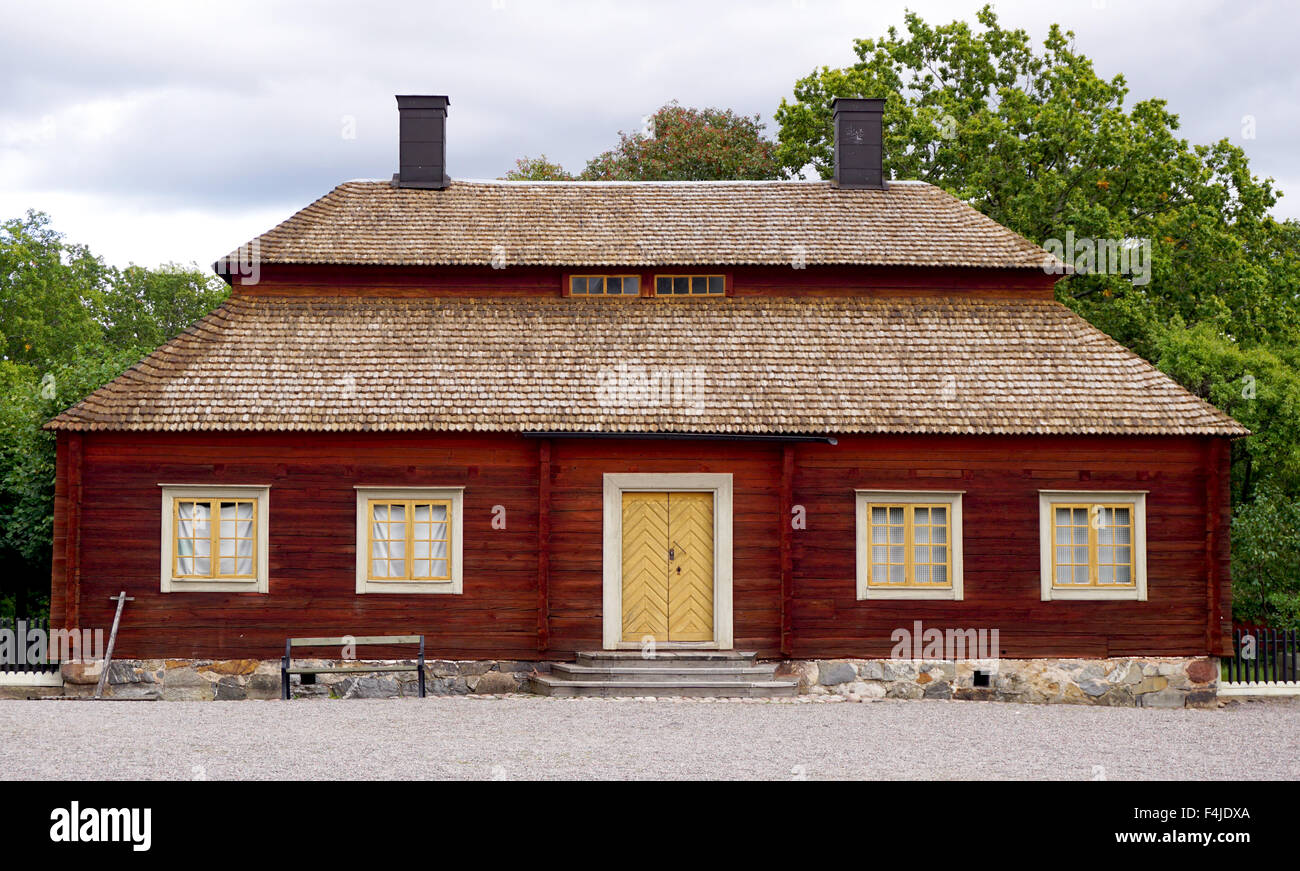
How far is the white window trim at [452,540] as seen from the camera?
A: 16750 mm

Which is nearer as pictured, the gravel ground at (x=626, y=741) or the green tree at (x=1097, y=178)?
the gravel ground at (x=626, y=741)

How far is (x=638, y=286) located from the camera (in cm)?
1892

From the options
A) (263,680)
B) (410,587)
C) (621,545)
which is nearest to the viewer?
(263,680)

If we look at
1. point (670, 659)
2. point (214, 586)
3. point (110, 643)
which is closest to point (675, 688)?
point (670, 659)

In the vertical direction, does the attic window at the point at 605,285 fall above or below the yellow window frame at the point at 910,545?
above

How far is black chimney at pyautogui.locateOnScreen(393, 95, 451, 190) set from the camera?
2133 centimetres

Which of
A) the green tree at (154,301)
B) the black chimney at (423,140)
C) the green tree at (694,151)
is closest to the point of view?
the black chimney at (423,140)

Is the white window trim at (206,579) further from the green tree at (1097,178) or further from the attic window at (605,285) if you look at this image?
the green tree at (1097,178)

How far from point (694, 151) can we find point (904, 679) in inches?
837

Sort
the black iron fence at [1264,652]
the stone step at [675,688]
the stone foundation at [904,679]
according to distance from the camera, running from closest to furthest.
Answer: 1. the stone step at [675,688]
2. the stone foundation at [904,679]
3. the black iron fence at [1264,652]

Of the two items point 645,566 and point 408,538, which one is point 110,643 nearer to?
point 408,538

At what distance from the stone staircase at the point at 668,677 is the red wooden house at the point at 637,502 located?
476 millimetres

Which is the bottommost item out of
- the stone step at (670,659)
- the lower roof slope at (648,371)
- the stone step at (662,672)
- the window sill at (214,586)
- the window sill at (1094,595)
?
the stone step at (662,672)

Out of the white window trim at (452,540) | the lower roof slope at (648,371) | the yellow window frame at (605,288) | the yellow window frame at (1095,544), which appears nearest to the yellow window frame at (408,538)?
the white window trim at (452,540)
